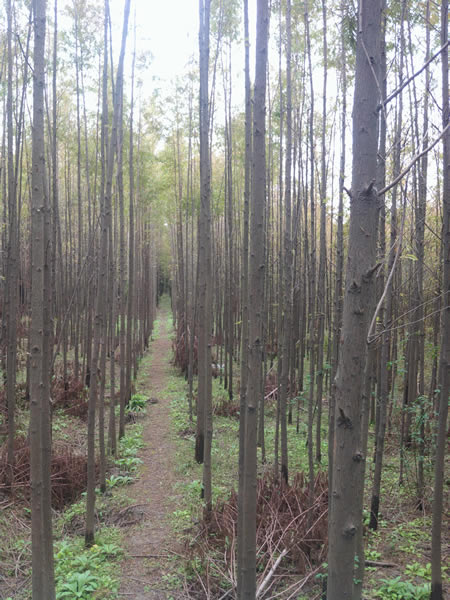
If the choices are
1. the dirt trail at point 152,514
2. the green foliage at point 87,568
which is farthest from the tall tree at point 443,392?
the green foliage at point 87,568

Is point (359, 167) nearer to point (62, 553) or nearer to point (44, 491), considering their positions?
point (44, 491)

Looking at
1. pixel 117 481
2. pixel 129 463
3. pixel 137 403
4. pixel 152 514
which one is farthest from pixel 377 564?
pixel 137 403

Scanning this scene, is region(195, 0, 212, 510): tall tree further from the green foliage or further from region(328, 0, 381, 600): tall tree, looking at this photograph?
region(328, 0, 381, 600): tall tree

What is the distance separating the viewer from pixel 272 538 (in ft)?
12.1

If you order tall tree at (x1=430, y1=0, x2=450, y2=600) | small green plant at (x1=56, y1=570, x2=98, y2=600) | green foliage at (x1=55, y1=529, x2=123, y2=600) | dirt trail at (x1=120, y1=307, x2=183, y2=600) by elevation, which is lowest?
dirt trail at (x1=120, y1=307, x2=183, y2=600)

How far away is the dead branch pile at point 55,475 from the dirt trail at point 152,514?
0.65 meters

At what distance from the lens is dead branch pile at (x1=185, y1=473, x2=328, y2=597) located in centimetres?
337

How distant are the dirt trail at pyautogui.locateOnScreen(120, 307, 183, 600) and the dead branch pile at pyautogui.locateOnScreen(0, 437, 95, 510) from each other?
2.14 feet

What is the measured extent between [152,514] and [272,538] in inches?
56.9

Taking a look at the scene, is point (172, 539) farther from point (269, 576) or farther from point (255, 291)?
point (255, 291)

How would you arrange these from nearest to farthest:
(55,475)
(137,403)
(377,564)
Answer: (377,564), (55,475), (137,403)

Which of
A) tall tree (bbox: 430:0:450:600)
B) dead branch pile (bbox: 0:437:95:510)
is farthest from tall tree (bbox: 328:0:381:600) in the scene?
dead branch pile (bbox: 0:437:95:510)

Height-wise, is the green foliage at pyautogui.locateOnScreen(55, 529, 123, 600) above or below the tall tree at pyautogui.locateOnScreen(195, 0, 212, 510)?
below

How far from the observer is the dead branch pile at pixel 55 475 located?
4535mm
